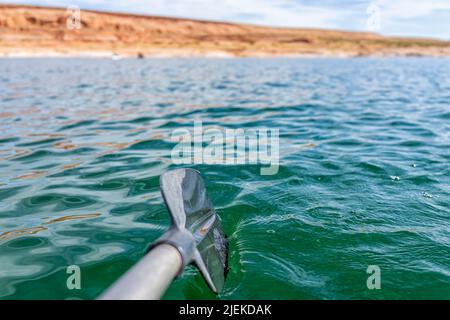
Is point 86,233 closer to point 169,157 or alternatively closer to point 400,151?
point 169,157

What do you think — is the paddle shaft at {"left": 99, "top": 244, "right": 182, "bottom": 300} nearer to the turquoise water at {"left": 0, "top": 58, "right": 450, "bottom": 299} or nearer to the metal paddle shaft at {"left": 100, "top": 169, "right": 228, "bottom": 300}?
the metal paddle shaft at {"left": 100, "top": 169, "right": 228, "bottom": 300}

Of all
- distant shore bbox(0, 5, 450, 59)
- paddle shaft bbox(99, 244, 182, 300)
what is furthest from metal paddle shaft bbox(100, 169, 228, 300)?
distant shore bbox(0, 5, 450, 59)

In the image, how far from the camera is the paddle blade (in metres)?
3.02

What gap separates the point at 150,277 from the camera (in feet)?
7.72

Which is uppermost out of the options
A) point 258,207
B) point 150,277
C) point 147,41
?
point 147,41

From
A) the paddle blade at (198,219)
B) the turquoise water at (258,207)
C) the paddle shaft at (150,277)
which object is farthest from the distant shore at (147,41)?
the paddle shaft at (150,277)

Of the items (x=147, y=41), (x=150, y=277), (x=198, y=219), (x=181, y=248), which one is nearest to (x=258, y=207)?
(x=198, y=219)

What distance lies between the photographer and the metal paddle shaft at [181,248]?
7.52 feet

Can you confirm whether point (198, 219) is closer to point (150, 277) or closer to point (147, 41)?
point (150, 277)

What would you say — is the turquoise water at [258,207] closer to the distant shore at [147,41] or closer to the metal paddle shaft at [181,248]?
the metal paddle shaft at [181,248]

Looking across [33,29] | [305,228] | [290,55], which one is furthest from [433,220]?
[33,29]

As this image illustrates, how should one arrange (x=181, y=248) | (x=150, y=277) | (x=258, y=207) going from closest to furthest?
(x=150, y=277) → (x=181, y=248) → (x=258, y=207)

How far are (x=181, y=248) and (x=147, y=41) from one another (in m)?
95.6

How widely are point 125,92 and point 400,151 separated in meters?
12.9
